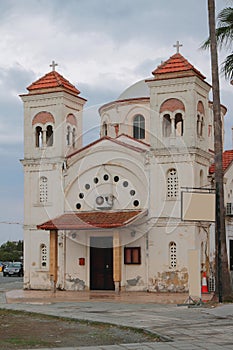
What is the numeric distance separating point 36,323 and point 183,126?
17.0 meters

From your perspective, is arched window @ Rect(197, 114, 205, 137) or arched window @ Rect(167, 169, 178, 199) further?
arched window @ Rect(197, 114, 205, 137)

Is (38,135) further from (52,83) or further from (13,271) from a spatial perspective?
(13,271)

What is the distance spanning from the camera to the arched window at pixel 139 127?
37406 millimetres

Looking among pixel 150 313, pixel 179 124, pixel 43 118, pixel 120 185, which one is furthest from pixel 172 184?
pixel 150 313

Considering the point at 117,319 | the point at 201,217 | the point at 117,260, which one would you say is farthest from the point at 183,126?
the point at 117,319

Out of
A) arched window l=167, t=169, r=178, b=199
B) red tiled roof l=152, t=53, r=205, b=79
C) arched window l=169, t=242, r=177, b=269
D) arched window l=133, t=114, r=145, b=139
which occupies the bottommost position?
arched window l=169, t=242, r=177, b=269

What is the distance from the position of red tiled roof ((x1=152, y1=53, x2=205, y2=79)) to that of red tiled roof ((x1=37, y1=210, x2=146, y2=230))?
6.99 meters

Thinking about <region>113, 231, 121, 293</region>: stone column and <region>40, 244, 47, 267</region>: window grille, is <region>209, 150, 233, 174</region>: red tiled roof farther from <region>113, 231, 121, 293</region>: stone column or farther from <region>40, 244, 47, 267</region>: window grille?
<region>40, 244, 47, 267</region>: window grille

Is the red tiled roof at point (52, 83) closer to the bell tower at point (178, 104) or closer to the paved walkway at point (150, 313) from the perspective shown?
the bell tower at point (178, 104)

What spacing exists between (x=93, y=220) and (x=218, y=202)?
1021 centimetres

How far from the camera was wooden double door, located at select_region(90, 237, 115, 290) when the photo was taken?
34.1m

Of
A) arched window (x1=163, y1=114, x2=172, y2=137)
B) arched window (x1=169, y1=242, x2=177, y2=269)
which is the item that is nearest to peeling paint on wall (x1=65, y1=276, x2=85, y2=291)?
arched window (x1=169, y1=242, x2=177, y2=269)

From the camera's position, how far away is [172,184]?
32844mm

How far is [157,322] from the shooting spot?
17734 mm
